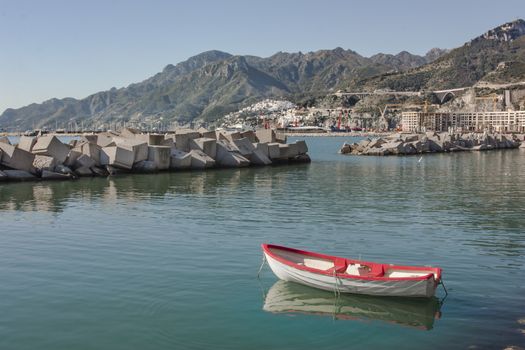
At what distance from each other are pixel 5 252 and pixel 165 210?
9105mm

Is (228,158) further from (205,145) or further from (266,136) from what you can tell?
(266,136)

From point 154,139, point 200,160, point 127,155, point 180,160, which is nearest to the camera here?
point 127,155

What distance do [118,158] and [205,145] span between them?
849 centimetres

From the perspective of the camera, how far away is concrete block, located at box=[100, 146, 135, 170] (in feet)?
136

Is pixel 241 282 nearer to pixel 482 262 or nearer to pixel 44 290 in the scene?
pixel 44 290

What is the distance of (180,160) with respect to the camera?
44812 millimetres

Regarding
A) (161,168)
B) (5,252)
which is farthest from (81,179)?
(5,252)

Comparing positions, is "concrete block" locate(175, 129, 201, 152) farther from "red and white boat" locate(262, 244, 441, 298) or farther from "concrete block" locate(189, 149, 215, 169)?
"red and white boat" locate(262, 244, 441, 298)

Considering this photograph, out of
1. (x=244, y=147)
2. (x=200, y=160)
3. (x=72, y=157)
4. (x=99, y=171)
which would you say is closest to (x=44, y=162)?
(x=72, y=157)

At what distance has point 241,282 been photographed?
14.3 meters

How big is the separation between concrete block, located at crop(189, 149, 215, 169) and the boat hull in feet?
107

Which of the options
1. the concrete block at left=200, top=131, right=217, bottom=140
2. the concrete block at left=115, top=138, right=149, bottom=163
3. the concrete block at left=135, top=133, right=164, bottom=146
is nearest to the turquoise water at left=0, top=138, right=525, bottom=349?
the concrete block at left=115, top=138, right=149, bottom=163

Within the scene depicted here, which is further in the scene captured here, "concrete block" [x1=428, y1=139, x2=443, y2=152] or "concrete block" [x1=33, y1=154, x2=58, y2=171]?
"concrete block" [x1=428, y1=139, x2=443, y2=152]

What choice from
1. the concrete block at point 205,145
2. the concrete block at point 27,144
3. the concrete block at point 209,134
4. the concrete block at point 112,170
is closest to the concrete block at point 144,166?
the concrete block at point 112,170
